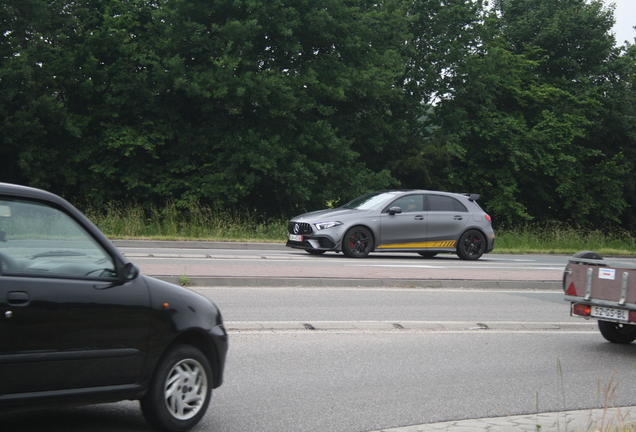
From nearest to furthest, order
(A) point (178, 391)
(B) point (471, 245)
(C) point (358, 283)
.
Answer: (A) point (178, 391) → (C) point (358, 283) → (B) point (471, 245)

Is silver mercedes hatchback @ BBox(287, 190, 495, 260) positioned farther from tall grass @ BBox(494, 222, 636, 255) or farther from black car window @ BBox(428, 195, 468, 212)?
tall grass @ BBox(494, 222, 636, 255)

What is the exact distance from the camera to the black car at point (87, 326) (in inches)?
162

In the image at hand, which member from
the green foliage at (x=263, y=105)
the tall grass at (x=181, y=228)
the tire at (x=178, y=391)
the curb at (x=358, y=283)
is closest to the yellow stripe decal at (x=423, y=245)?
the curb at (x=358, y=283)

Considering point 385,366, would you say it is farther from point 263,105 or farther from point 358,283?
point 263,105

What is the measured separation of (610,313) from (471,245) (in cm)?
1150

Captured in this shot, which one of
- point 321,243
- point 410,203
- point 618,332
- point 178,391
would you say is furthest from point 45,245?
point 410,203

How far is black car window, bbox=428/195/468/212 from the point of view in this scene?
62.8ft

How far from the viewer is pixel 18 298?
13.3 feet

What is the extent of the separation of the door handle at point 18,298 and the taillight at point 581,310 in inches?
248

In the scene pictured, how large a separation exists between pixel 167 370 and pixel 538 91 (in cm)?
4124

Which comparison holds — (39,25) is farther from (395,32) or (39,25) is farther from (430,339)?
(430,339)

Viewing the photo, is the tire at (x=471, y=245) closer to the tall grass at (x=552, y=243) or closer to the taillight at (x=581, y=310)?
the tall grass at (x=552, y=243)

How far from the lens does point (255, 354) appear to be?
291 inches

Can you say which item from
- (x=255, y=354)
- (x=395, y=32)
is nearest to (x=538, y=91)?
(x=395, y=32)
